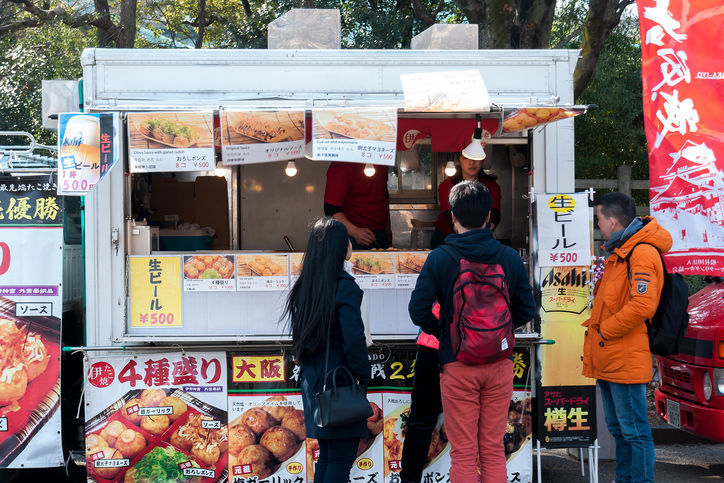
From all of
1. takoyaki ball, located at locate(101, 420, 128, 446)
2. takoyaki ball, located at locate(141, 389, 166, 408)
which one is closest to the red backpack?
takoyaki ball, located at locate(141, 389, 166, 408)

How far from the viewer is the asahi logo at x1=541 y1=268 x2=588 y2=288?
5.04 meters

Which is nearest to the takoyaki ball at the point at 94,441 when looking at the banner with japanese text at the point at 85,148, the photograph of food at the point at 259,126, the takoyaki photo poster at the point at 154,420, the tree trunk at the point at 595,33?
the takoyaki photo poster at the point at 154,420

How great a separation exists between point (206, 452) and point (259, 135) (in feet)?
7.27

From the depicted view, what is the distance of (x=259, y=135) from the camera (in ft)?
14.9

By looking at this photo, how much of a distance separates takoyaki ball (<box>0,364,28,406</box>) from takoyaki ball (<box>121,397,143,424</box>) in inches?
27.4

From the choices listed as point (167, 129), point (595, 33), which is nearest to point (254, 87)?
point (167, 129)

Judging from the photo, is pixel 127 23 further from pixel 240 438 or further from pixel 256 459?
pixel 256 459

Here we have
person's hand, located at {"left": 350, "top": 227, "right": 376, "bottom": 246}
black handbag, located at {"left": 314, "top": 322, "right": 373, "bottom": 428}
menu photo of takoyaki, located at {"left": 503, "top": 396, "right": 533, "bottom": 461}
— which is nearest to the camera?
black handbag, located at {"left": 314, "top": 322, "right": 373, "bottom": 428}

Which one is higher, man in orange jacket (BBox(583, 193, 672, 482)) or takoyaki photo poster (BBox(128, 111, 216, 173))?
takoyaki photo poster (BBox(128, 111, 216, 173))

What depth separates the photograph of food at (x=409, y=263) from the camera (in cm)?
504

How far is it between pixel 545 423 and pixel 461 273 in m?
1.71

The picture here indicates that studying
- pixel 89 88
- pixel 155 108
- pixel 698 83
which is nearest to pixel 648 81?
pixel 698 83

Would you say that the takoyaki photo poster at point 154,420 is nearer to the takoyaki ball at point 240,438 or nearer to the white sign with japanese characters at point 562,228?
the takoyaki ball at point 240,438

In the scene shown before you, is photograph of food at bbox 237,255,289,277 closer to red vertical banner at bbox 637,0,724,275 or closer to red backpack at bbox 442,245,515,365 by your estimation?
red backpack at bbox 442,245,515,365
